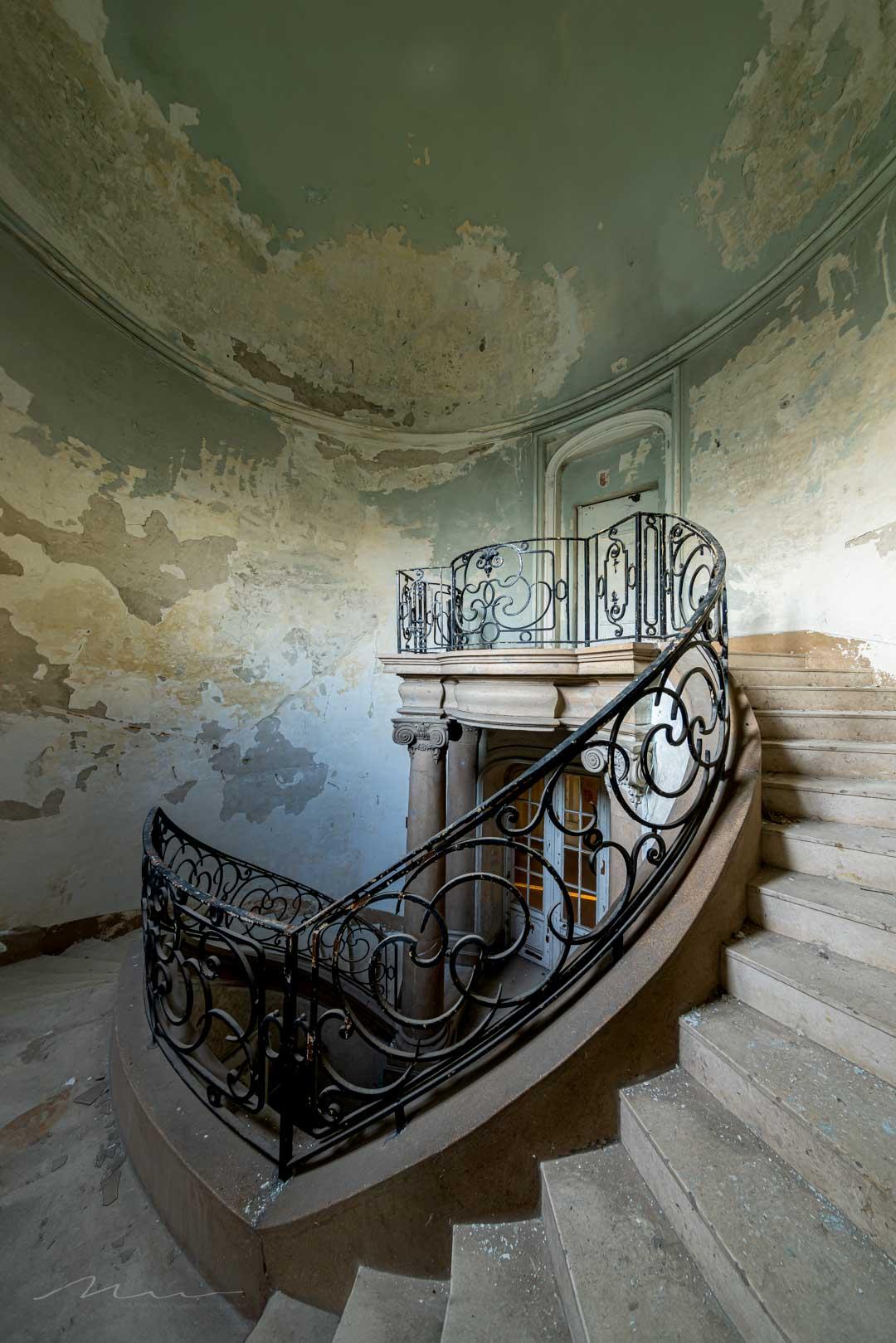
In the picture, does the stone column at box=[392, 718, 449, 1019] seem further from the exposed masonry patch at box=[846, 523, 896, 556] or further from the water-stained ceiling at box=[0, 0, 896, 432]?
the water-stained ceiling at box=[0, 0, 896, 432]

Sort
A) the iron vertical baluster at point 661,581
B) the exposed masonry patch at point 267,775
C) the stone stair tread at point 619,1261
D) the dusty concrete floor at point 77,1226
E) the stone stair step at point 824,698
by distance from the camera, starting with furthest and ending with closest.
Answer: the exposed masonry patch at point 267,775, the iron vertical baluster at point 661,581, the stone stair step at point 824,698, the dusty concrete floor at point 77,1226, the stone stair tread at point 619,1261

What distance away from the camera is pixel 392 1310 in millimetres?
1219

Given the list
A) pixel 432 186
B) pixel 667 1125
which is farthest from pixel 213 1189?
pixel 432 186

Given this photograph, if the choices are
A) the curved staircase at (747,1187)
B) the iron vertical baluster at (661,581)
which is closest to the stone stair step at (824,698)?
the iron vertical baluster at (661,581)

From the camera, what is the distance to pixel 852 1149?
0.93 m

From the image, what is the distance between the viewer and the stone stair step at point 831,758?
196 cm

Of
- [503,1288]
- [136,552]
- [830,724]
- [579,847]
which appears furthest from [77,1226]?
[579,847]

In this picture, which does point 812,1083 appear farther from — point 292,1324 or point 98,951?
point 98,951

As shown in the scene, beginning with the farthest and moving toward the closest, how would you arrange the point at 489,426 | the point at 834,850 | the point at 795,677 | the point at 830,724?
the point at 489,426 < the point at 795,677 < the point at 830,724 < the point at 834,850

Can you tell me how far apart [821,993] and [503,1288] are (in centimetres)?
105

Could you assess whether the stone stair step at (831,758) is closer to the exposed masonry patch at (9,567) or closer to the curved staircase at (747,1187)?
the curved staircase at (747,1187)

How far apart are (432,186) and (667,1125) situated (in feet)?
23.9

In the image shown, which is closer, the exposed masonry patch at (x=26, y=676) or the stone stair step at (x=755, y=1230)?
the stone stair step at (x=755, y=1230)

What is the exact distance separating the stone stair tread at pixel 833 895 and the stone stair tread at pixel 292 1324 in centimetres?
180
